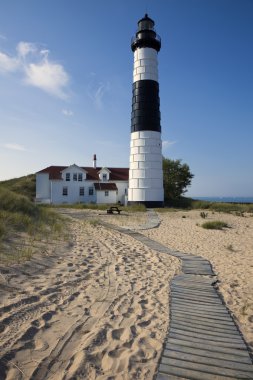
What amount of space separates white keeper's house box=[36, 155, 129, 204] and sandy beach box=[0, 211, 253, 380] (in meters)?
26.8

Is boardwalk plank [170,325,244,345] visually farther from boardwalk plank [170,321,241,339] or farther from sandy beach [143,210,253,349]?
sandy beach [143,210,253,349]

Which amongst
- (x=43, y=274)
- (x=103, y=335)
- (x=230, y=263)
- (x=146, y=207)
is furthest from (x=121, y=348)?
(x=146, y=207)

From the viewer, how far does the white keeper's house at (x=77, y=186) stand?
1406 inches

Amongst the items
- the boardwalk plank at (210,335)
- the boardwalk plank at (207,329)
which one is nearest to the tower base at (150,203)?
the boardwalk plank at (207,329)

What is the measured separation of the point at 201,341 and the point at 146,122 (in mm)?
24769

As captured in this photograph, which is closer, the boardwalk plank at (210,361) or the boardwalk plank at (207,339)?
the boardwalk plank at (210,361)

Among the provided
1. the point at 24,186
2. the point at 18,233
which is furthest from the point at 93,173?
the point at 18,233

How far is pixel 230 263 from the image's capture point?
8875 mm

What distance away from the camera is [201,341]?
13.4ft

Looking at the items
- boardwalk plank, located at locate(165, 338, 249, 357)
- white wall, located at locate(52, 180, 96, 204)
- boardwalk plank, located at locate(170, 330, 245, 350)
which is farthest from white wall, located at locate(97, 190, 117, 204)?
boardwalk plank, located at locate(165, 338, 249, 357)

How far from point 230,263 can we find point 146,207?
18.8 meters

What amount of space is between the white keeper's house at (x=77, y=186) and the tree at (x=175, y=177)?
17.7ft

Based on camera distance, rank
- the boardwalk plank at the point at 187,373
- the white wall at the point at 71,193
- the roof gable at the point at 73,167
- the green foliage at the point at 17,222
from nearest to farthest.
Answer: the boardwalk plank at the point at 187,373 < the green foliage at the point at 17,222 < the white wall at the point at 71,193 < the roof gable at the point at 73,167

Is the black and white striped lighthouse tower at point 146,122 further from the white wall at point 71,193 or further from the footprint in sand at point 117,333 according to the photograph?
the footprint in sand at point 117,333
